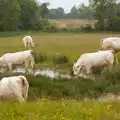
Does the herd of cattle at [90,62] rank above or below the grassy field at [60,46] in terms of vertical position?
above

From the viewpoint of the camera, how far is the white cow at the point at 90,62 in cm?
2109

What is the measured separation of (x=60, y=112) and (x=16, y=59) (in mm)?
15061

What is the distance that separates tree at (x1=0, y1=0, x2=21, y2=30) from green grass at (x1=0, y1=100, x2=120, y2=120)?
227 ft

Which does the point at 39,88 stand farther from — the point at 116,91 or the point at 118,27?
the point at 118,27

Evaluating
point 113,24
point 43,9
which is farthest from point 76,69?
point 43,9

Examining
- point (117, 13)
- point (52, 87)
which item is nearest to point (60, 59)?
point (52, 87)

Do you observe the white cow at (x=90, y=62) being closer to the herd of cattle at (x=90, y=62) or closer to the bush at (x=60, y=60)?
the herd of cattle at (x=90, y=62)

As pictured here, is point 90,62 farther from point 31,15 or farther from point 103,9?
point 103,9

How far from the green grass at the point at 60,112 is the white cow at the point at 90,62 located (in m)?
10.9

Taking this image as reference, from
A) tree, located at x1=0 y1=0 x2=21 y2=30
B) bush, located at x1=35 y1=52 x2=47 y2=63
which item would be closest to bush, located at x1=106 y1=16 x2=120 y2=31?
tree, located at x1=0 y1=0 x2=21 y2=30

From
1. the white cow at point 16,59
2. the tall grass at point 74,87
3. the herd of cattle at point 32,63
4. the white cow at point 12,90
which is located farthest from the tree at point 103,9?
the white cow at point 12,90

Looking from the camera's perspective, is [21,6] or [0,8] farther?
[21,6]

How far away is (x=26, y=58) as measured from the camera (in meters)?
24.0

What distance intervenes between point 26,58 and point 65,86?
753cm
